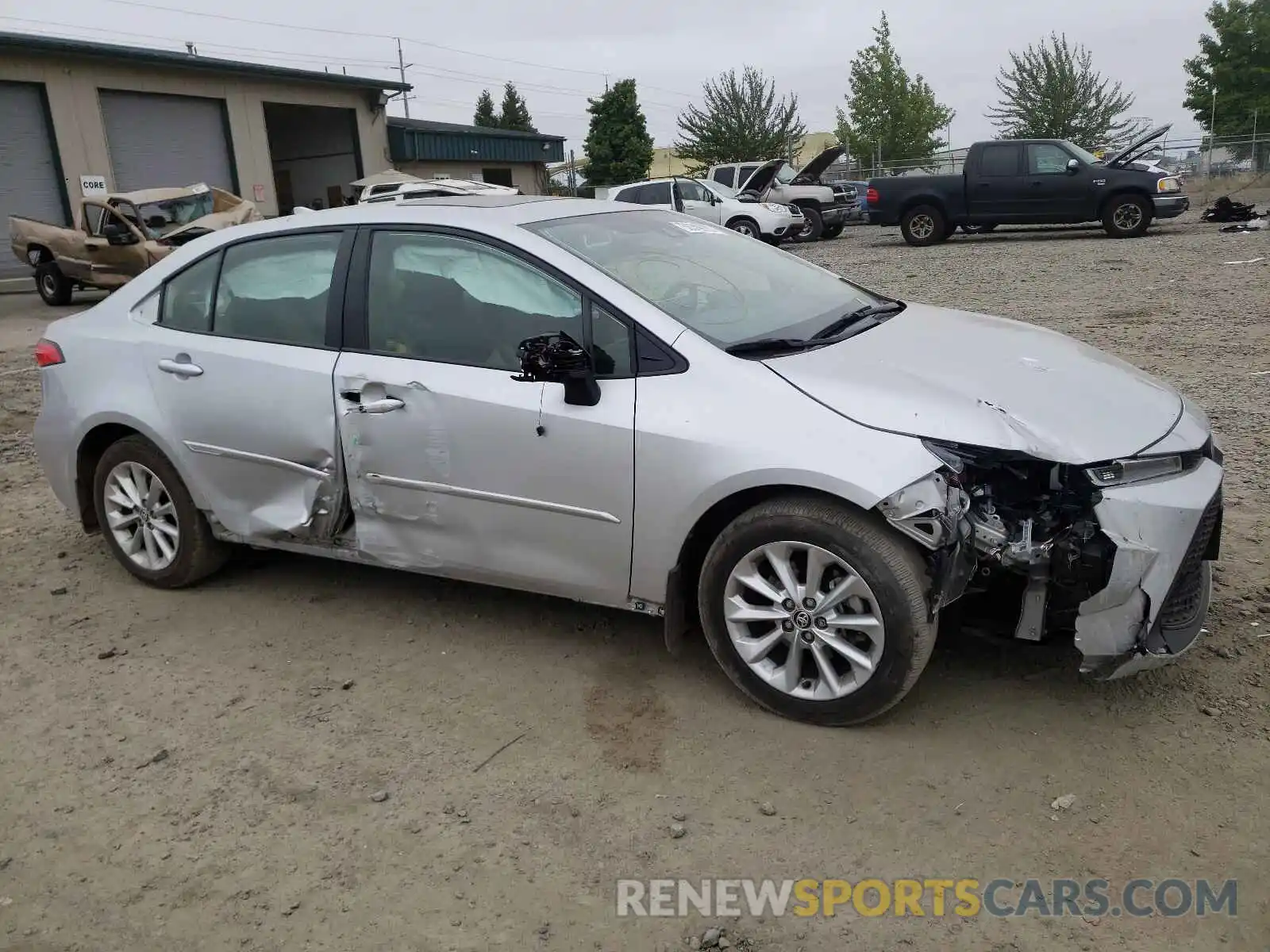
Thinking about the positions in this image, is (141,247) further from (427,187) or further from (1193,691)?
(1193,691)

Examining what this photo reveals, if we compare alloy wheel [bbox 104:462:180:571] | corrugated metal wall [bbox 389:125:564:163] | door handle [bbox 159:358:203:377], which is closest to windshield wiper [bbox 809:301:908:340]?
door handle [bbox 159:358:203:377]

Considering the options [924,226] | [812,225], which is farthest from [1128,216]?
[812,225]

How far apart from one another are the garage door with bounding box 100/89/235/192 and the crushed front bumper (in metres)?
26.1

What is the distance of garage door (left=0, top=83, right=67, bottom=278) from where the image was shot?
22.1 m

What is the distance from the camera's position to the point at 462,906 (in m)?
2.59

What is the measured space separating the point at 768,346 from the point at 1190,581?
1.51 metres

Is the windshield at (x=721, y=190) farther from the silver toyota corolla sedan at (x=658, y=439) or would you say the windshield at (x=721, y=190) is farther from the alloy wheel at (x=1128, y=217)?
the silver toyota corolla sedan at (x=658, y=439)

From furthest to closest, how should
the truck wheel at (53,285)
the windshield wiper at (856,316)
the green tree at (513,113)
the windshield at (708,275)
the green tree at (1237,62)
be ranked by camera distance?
the green tree at (513,113) → the green tree at (1237,62) → the truck wheel at (53,285) → the windshield wiper at (856,316) → the windshield at (708,275)

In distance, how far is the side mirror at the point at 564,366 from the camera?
336 cm

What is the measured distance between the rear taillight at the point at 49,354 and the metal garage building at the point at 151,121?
838 inches

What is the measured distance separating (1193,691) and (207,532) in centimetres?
396

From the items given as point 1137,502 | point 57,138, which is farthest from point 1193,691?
point 57,138

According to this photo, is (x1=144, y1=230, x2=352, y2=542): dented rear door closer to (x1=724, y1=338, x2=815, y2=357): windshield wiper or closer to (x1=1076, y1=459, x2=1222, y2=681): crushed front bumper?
(x1=724, y1=338, x2=815, y2=357): windshield wiper

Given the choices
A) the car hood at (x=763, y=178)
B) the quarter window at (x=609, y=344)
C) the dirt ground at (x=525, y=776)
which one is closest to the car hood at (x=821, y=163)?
the car hood at (x=763, y=178)
